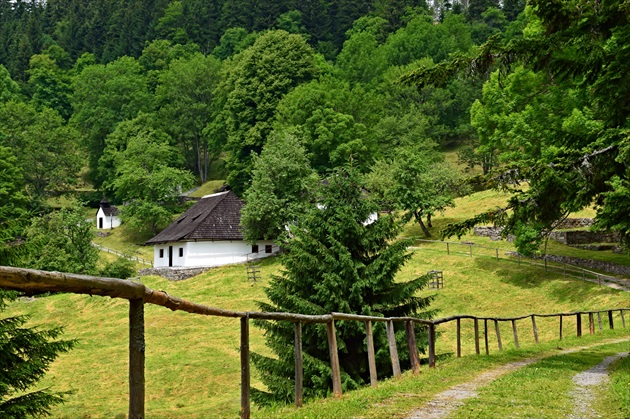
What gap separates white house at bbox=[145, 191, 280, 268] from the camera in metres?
55.1

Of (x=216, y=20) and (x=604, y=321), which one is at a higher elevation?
(x=216, y=20)

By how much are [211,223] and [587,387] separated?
4759 cm

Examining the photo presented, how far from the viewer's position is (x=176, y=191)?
75.3 metres

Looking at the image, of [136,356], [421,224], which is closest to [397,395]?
[136,356]

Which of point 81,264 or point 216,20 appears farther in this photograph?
point 216,20

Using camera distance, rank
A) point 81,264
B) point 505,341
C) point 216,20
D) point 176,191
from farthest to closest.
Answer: point 216,20 → point 176,191 → point 81,264 → point 505,341

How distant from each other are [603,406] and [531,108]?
31454 millimetres

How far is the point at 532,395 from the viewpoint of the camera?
10.0 m

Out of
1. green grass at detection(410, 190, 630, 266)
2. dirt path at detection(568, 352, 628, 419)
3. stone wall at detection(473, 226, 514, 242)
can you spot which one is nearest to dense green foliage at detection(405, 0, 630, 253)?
dirt path at detection(568, 352, 628, 419)

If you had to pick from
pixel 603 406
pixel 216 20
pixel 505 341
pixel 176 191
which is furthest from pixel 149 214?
pixel 216 20

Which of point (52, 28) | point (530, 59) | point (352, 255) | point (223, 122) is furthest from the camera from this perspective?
point (52, 28)

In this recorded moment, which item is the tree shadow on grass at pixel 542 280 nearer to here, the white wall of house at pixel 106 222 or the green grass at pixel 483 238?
the green grass at pixel 483 238

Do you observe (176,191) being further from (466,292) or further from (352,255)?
(352,255)

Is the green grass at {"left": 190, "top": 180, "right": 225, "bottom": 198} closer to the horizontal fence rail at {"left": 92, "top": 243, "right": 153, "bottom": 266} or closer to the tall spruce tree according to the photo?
the horizontal fence rail at {"left": 92, "top": 243, "right": 153, "bottom": 266}
